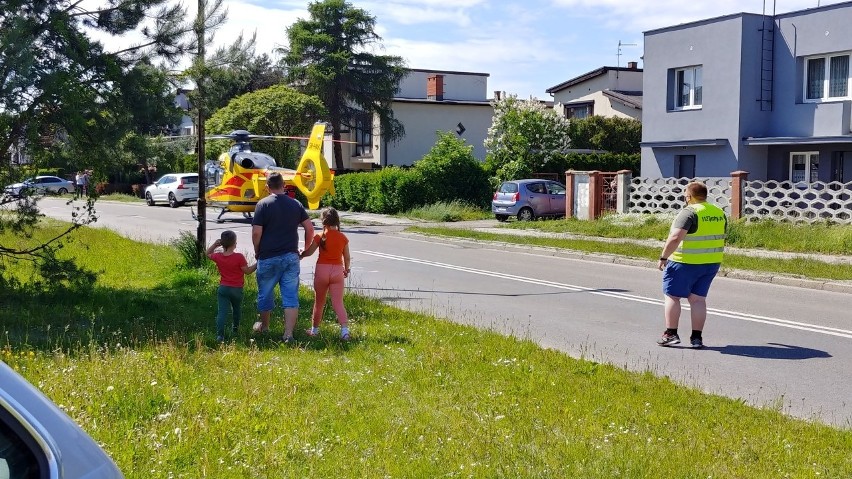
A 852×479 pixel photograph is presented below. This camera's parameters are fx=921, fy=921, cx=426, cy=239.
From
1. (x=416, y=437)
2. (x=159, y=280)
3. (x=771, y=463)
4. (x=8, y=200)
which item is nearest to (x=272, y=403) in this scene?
(x=416, y=437)

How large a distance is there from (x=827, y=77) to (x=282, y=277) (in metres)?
21.2

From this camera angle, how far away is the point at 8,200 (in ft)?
39.7

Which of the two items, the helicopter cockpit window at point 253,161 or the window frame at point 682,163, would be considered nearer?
the window frame at point 682,163

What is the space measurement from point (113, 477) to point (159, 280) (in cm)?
1290

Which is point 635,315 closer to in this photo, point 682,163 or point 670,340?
point 670,340

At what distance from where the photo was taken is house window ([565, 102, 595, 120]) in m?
52.2

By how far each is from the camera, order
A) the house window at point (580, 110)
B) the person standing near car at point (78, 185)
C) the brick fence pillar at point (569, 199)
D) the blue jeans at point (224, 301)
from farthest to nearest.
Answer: the house window at point (580, 110), the brick fence pillar at point (569, 199), the person standing near car at point (78, 185), the blue jeans at point (224, 301)

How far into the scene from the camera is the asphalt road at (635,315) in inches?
326

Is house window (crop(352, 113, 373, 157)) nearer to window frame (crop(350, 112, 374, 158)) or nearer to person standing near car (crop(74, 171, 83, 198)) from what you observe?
window frame (crop(350, 112, 374, 158))

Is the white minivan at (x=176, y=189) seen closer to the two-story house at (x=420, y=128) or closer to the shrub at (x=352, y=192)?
the shrub at (x=352, y=192)

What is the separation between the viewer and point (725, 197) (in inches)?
976

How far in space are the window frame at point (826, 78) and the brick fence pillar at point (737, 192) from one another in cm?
407

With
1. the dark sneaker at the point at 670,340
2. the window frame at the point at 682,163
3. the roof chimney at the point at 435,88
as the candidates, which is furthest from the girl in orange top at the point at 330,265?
the roof chimney at the point at 435,88

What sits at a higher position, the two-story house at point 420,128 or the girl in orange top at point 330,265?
the two-story house at point 420,128
